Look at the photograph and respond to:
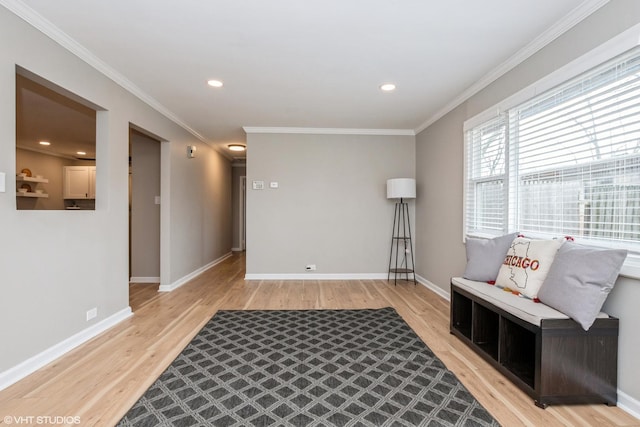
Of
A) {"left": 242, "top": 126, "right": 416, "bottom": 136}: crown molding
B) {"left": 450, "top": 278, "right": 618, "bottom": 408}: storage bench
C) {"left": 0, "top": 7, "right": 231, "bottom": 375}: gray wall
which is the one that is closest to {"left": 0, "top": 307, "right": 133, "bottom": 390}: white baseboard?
{"left": 0, "top": 7, "right": 231, "bottom": 375}: gray wall

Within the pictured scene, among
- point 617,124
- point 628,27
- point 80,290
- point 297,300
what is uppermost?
point 628,27

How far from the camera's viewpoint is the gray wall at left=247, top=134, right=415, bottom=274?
5.03m

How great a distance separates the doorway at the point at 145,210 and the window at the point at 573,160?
458cm

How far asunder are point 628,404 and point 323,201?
156 inches

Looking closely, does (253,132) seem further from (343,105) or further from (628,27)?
(628,27)

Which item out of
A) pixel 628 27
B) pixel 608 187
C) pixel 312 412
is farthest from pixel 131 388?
pixel 628 27

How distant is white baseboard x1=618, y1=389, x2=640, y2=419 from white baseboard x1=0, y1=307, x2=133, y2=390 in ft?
12.2

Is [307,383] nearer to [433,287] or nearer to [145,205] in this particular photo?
[433,287]

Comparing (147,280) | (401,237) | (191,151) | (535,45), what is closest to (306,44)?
(535,45)

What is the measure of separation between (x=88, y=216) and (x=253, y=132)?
2.79 metres

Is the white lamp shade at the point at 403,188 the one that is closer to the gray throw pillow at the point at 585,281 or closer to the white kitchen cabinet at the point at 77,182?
the gray throw pillow at the point at 585,281

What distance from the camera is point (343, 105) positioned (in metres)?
3.92

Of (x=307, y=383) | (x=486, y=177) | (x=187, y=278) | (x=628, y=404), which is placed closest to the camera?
(x=628, y=404)

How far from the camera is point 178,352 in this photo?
8.09 feet
